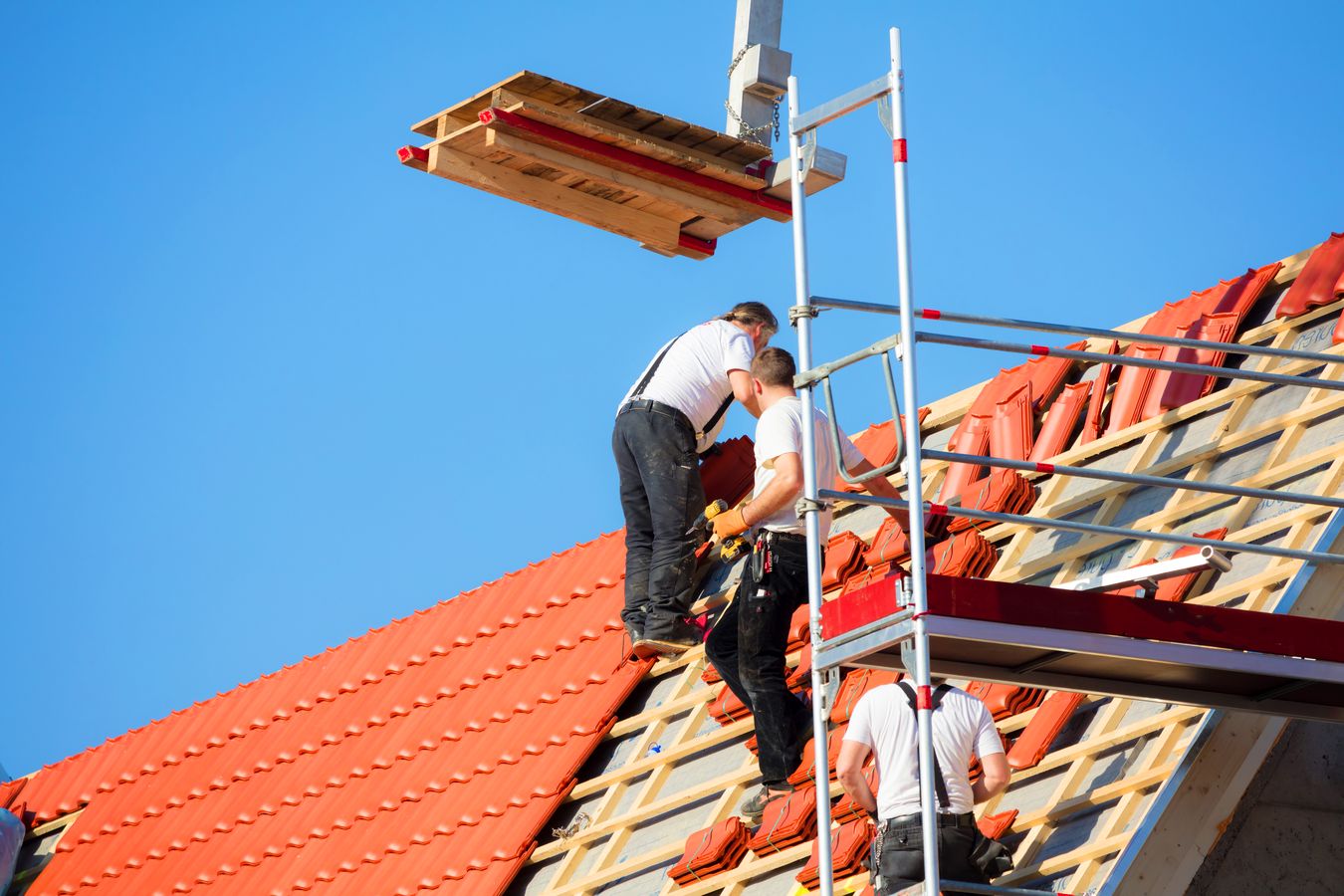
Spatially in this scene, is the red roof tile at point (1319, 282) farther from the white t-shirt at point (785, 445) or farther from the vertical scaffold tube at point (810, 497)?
the vertical scaffold tube at point (810, 497)

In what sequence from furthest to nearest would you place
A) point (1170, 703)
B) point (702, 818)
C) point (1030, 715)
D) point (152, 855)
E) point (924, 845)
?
point (152, 855)
point (702, 818)
point (1030, 715)
point (1170, 703)
point (924, 845)

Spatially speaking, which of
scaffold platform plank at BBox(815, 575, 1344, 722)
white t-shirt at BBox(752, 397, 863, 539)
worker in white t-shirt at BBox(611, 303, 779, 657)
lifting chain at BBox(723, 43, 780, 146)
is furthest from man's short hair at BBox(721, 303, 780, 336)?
scaffold platform plank at BBox(815, 575, 1344, 722)

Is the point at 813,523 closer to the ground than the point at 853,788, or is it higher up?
higher up

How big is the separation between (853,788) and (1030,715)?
94 cm

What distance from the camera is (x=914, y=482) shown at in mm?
4824

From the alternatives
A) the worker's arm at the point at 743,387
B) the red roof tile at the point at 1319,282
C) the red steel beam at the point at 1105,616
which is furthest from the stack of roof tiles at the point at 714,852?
the red roof tile at the point at 1319,282

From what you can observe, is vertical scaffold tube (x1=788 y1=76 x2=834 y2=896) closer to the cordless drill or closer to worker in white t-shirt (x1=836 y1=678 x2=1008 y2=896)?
worker in white t-shirt (x1=836 y1=678 x2=1008 y2=896)

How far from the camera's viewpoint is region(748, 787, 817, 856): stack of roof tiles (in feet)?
19.9

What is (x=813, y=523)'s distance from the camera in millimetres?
5160

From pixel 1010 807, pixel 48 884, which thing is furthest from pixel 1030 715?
pixel 48 884

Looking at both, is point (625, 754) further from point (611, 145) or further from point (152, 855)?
point (152, 855)

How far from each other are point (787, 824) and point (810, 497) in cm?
138

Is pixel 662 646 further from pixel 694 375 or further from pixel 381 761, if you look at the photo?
pixel 381 761

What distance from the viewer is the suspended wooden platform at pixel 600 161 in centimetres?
691
